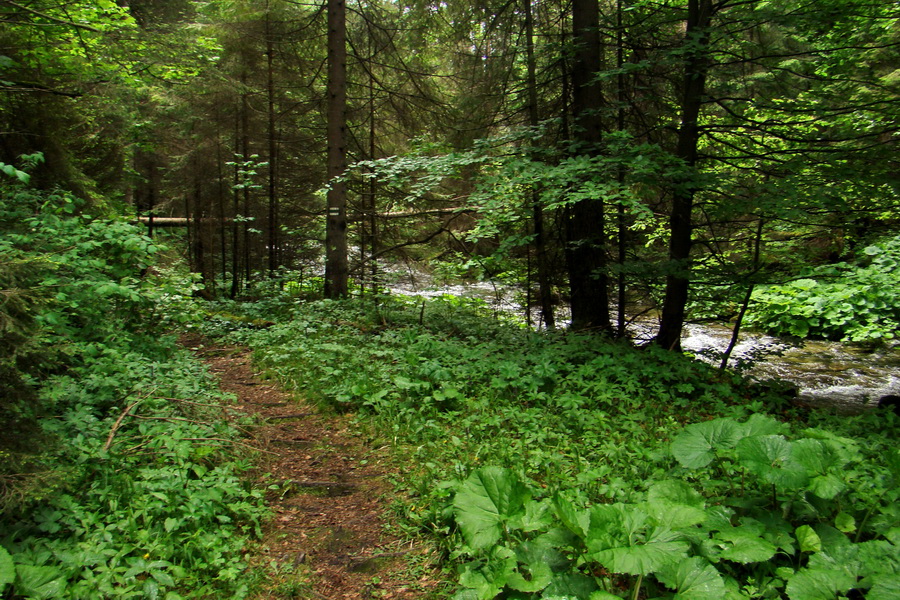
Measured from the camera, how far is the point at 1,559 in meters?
2.13

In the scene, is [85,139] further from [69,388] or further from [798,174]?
[798,174]

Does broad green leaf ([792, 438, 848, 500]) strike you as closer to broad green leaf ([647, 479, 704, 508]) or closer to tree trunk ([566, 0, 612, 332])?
broad green leaf ([647, 479, 704, 508])

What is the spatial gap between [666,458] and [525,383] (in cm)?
199

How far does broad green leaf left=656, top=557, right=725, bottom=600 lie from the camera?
215cm

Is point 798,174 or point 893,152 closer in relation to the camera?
point 893,152

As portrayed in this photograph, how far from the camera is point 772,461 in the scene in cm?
260

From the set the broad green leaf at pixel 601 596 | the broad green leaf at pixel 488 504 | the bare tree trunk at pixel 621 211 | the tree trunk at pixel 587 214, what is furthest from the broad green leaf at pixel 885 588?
the bare tree trunk at pixel 621 211

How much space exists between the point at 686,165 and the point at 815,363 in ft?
25.3

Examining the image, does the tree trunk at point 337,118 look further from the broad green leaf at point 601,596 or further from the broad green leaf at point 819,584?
the broad green leaf at point 819,584

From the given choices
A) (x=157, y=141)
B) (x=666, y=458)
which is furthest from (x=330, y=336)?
(x=157, y=141)

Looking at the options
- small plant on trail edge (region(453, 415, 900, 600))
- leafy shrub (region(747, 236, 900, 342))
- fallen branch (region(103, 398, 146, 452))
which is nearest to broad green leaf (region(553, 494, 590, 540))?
small plant on trail edge (region(453, 415, 900, 600))

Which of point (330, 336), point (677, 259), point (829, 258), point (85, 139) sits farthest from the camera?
point (829, 258)

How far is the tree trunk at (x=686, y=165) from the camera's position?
6018 millimetres

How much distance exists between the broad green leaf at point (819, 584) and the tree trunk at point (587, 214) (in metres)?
5.40
